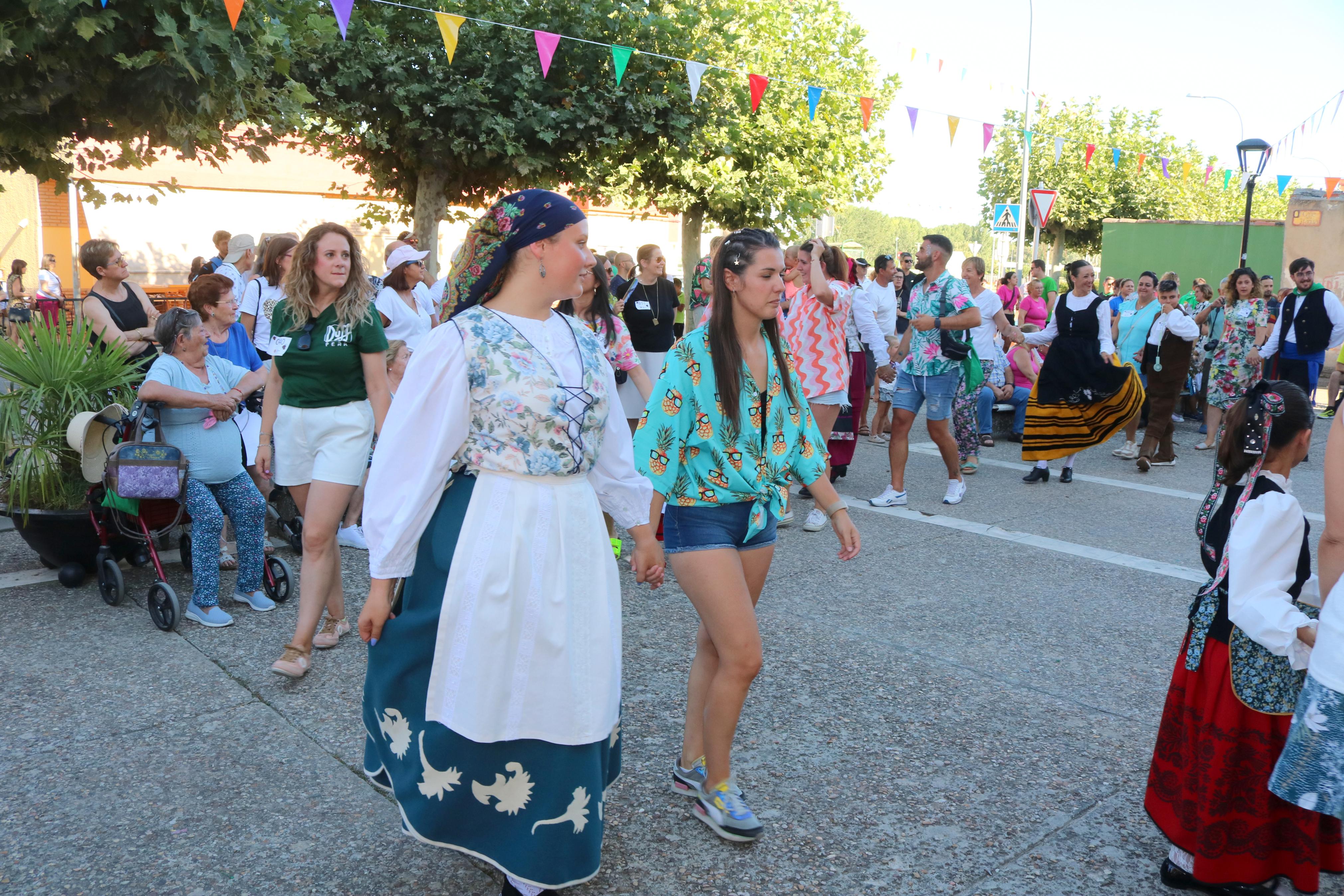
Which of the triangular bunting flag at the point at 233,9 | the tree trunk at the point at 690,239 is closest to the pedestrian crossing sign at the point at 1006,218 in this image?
the tree trunk at the point at 690,239

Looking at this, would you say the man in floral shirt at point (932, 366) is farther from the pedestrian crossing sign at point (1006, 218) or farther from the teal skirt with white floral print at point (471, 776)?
the pedestrian crossing sign at point (1006, 218)

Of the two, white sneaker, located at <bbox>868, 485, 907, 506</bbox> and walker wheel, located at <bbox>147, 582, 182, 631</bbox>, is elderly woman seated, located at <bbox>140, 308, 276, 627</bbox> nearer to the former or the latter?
walker wheel, located at <bbox>147, 582, 182, 631</bbox>

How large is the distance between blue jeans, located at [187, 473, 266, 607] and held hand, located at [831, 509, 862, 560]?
10.4ft

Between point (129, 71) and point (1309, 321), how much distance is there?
33.4 feet

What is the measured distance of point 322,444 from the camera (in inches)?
167

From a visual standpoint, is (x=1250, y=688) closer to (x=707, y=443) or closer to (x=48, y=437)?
(x=707, y=443)

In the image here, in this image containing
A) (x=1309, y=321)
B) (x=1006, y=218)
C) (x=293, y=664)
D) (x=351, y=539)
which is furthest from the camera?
(x=1006, y=218)

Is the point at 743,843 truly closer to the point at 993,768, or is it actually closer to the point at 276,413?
the point at 993,768

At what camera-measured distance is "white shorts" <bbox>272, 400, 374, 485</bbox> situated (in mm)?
4195

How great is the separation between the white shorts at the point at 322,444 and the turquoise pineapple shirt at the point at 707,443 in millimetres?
1614

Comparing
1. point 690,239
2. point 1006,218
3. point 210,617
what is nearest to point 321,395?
point 210,617

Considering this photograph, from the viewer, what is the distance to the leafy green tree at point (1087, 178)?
3941 centimetres

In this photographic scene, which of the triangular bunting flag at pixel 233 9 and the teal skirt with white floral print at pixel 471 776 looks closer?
the teal skirt with white floral print at pixel 471 776

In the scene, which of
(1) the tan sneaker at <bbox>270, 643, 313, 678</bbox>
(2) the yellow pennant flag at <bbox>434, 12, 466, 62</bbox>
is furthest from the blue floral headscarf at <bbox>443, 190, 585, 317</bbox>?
(2) the yellow pennant flag at <bbox>434, 12, 466, 62</bbox>
